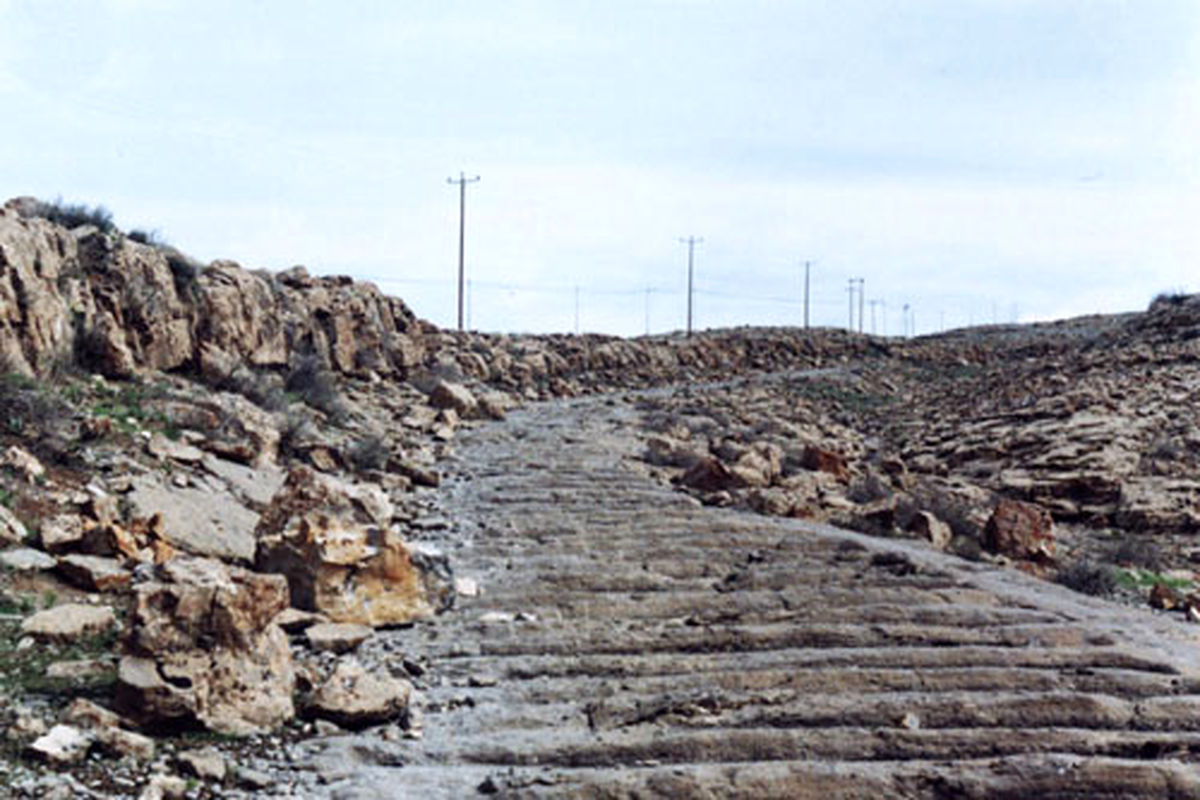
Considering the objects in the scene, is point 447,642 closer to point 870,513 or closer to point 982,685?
point 982,685

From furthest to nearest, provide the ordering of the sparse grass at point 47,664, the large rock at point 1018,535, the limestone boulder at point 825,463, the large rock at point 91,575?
1. the limestone boulder at point 825,463
2. the large rock at point 1018,535
3. the large rock at point 91,575
4. the sparse grass at point 47,664

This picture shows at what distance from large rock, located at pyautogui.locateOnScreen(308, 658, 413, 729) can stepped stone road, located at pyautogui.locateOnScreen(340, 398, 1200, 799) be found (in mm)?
262

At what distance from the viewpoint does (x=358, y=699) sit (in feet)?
21.3

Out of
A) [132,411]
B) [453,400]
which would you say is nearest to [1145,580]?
[132,411]

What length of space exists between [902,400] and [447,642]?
2804 centimetres

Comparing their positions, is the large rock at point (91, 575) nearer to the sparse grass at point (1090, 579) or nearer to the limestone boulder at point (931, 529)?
the limestone boulder at point (931, 529)

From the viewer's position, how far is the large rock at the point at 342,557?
8.24 m

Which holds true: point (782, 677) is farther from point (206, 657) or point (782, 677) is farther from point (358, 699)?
point (206, 657)

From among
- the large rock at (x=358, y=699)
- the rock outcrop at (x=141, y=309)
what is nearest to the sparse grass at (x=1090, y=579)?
the large rock at (x=358, y=699)

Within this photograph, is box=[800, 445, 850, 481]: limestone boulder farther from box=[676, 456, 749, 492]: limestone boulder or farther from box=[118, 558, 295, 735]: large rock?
box=[118, 558, 295, 735]: large rock

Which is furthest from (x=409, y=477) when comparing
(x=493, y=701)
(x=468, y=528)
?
(x=493, y=701)

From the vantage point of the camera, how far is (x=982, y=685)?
22.8 feet

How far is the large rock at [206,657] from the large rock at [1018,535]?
7924 millimetres

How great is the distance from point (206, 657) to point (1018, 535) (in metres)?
8.60
